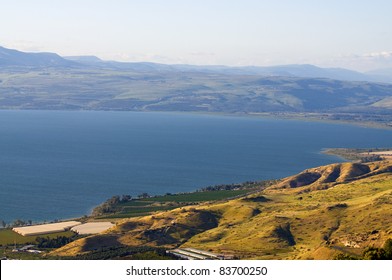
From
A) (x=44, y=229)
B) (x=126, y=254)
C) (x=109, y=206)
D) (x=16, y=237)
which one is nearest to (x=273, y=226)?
(x=126, y=254)

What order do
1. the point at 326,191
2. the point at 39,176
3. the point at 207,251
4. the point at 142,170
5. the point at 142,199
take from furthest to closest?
1. the point at 142,170
2. the point at 39,176
3. the point at 142,199
4. the point at 326,191
5. the point at 207,251

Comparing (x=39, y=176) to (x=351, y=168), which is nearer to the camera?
(x=351, y=168)

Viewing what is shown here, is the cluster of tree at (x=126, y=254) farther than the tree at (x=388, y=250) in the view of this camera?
Yes

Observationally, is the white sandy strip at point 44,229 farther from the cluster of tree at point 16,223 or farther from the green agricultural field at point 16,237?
the cluster of tree at point 16,223

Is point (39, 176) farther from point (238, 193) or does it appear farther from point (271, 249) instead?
point (271, 249)

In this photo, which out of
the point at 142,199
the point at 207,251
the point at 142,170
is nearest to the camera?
the point at 207,251

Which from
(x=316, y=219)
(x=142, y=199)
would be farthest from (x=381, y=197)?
(x=142, y=199)

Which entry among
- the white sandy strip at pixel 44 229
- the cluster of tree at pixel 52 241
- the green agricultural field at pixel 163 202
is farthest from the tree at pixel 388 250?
the green agricultural field at pixel 163 202

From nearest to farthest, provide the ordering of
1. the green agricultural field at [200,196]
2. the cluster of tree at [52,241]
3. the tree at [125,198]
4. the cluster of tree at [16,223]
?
the cluster of tree at [52,241]
the cluster of tree at [16,223]
the tree at [125,198]
the green agricultural field at [200,196]
